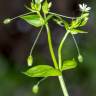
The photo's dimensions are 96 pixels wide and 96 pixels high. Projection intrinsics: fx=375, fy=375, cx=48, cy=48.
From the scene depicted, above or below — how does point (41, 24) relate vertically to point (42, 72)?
above

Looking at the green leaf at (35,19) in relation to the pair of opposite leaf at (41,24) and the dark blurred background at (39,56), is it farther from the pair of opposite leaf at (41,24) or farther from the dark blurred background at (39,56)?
the dark blurred background at (39,56)

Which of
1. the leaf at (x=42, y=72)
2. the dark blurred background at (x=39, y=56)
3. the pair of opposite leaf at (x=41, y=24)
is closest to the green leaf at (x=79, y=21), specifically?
the pair of opposite leaf at (x=41, y=24)

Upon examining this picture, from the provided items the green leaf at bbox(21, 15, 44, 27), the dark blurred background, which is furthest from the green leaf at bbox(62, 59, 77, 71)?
the dark blurred background

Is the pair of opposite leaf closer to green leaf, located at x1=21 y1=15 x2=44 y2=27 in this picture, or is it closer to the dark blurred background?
green leaf, located at x1=21 y1=15 x2=44 y2=27

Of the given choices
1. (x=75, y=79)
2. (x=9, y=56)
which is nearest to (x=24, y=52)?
(x=9, y=56)

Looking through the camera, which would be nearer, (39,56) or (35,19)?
(35,19)

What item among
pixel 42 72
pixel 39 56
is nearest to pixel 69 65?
pixel 42 72

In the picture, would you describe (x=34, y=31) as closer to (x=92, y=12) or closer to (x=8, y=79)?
(x=92, y=12)

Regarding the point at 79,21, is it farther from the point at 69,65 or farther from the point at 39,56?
the point at 39,56
